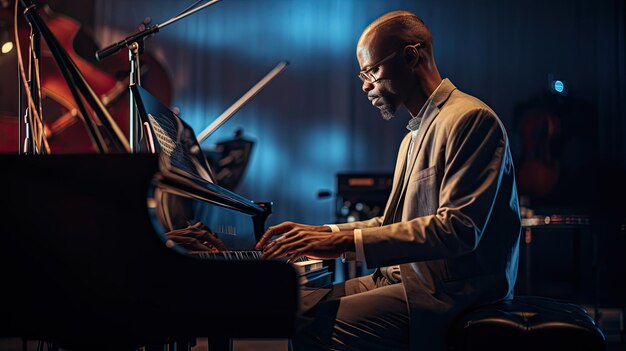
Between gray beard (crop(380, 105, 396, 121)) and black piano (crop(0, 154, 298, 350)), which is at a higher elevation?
gray beard (crop(380, 105, 396, 121))

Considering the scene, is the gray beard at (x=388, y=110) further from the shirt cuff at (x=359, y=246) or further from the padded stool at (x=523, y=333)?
the padded stool at (x=523, y=333)

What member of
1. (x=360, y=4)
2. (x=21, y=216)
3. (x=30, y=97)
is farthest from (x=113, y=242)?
(x=360, y=4)

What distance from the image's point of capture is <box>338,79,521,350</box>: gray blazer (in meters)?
1.65

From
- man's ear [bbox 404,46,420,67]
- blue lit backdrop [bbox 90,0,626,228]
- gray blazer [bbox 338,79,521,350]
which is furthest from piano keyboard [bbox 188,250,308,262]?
blue lit backdrop [bbox 90,0,626,228]

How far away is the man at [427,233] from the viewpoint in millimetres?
1648

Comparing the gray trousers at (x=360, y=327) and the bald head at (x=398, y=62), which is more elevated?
the bald head at (x=398, y=62)

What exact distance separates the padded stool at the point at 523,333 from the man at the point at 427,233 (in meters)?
0.07

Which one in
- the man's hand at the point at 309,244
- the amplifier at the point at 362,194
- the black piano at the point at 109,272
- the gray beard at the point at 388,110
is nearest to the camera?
the black piano at the point at 109,272

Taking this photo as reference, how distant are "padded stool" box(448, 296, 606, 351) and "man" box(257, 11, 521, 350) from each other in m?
0.07

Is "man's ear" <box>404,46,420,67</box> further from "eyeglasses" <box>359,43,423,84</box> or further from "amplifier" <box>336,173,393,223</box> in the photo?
"amplifier" <box>336,173,393,223</box>

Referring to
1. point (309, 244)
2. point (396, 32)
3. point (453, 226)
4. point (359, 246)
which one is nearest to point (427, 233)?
point (453, 226)

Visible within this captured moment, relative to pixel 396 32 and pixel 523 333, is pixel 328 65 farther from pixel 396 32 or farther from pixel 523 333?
pixel 523 333

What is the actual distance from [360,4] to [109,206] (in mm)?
6050

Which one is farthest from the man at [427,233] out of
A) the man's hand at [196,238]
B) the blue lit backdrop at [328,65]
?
the blue lit backdrop at [328,65]
